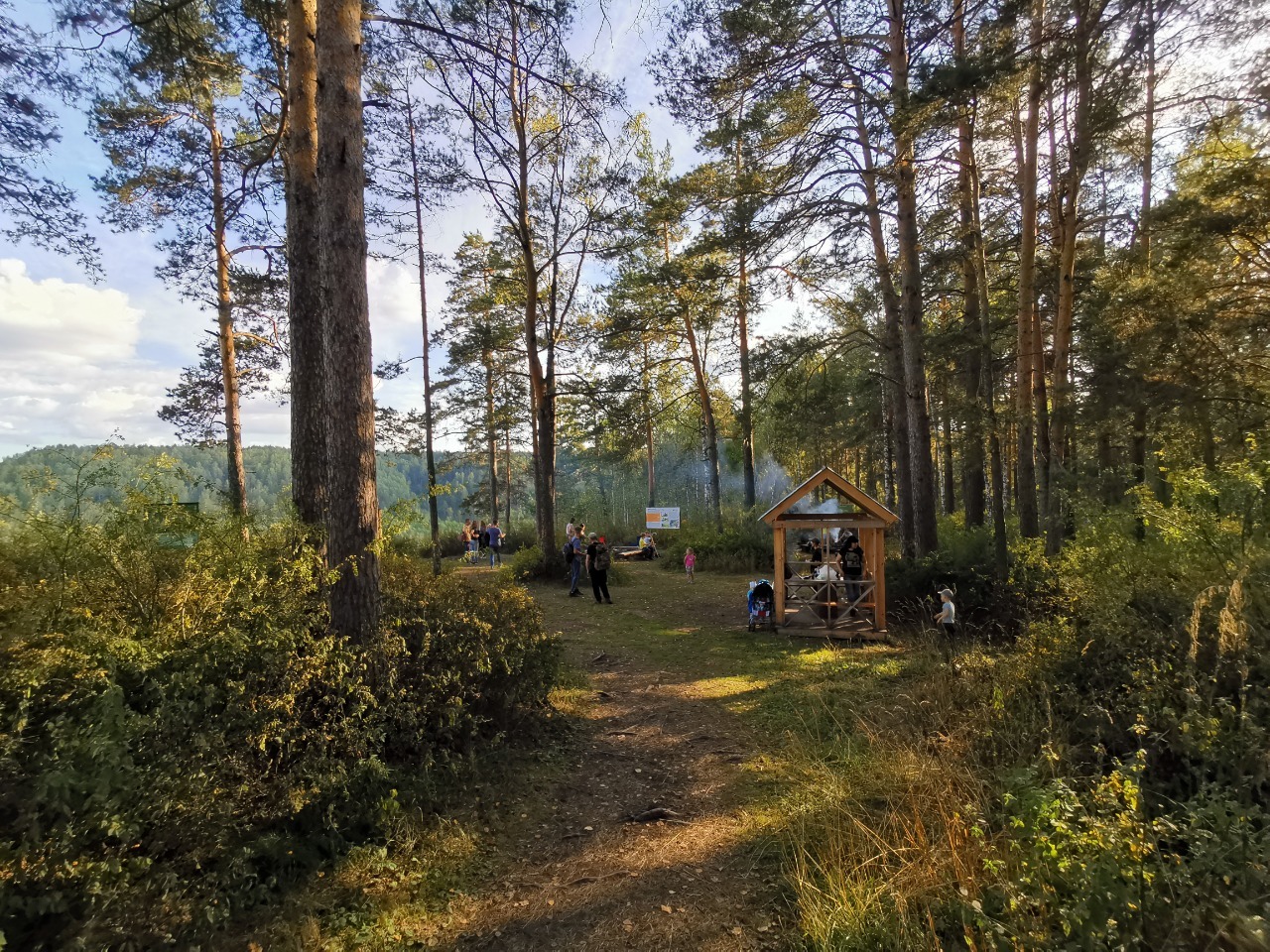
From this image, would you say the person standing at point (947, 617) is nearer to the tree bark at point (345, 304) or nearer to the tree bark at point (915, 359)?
the tree bark at point (915, 359)

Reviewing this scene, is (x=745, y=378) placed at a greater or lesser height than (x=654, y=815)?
greater

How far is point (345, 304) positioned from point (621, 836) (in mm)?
4324

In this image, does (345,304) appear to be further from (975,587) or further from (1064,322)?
(1064,322)

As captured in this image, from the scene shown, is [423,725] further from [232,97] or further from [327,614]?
[232,97]

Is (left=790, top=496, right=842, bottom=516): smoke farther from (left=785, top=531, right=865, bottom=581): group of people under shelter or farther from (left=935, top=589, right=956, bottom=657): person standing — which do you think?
A: (left=935, top=589, right=956, bottom=657): person standing

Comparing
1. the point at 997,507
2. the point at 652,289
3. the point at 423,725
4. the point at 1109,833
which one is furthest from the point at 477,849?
the point at 652,289

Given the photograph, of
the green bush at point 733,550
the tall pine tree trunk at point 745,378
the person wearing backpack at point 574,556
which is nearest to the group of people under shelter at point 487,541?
the person wearing backpack at point 574,556

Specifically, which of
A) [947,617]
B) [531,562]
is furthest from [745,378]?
[947,617]

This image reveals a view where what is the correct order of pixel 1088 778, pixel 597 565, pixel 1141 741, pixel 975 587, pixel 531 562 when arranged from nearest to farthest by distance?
1. pixel 1088 778
2. pixel 1141 741
3. pixel 975 587
4. pixel 597 565
5. pixel 531 562

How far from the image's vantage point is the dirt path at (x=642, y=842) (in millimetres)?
3000

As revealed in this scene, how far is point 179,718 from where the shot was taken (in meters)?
2.67

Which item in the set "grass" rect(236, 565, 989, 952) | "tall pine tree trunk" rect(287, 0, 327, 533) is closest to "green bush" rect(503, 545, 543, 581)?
"grass" rect(236, 565, 989, 952)

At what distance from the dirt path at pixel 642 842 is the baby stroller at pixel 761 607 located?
287 cm

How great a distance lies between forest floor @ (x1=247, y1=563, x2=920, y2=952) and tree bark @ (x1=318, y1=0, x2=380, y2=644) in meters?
1.71
